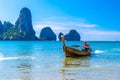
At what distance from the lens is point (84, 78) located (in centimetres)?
1991

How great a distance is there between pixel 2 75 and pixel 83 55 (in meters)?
21.6

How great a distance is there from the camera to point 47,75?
21.1m

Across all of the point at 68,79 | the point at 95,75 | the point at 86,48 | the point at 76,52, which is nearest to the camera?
the point at 68,79

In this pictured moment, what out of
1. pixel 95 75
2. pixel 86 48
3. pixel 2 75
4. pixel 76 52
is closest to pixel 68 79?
pixel 95 75

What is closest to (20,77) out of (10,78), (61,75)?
(10,78)

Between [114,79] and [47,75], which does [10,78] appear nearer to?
[47,75]

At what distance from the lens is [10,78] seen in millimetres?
19922

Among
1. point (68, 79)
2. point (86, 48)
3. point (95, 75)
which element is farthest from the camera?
point (86, 48)

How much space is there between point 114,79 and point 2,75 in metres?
7.00

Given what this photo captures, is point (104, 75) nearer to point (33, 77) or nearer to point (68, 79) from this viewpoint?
point (68, 79)

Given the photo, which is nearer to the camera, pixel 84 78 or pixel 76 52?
pixel 84 78

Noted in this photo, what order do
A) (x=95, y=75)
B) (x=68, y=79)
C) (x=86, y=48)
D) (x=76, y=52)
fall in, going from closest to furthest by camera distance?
1. (x=68, y=79)
2. (x=95, y=75)
3. (x=76, y=52)
4. (x=86, y=48)

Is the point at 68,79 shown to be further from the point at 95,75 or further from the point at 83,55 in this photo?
the point at 83,55

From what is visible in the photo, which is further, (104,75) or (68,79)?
(104,75)
